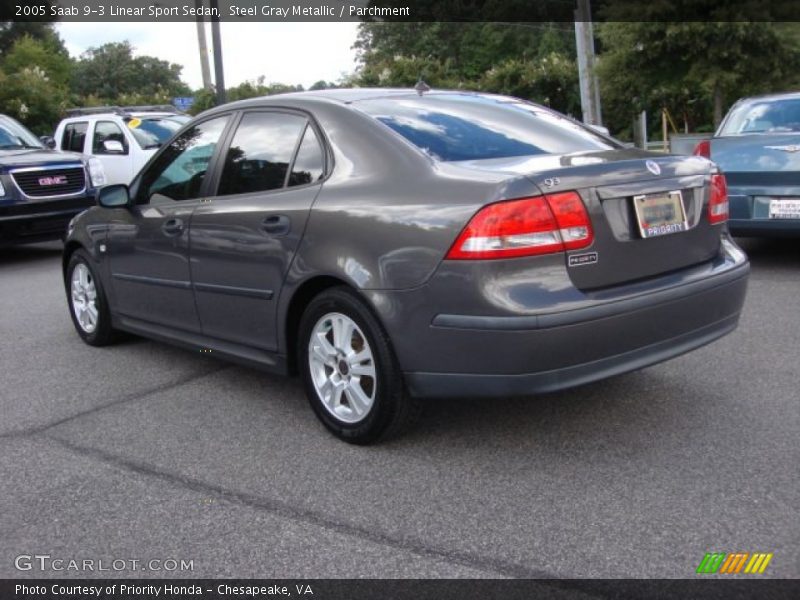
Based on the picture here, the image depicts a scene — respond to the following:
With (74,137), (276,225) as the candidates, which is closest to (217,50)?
(74,137)

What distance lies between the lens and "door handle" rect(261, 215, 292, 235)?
13.3 feet

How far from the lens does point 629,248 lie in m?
3.54

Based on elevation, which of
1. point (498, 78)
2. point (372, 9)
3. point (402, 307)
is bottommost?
point (402, 307)

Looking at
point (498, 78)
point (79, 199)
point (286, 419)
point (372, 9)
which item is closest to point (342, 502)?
point (286, 419)

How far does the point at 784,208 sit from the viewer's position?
708 cm

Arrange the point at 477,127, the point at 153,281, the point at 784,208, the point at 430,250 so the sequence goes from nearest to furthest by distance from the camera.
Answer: the point at 430,250
the point at 477,127
the point at 153,281
the point at 784,208

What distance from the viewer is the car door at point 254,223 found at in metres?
4.11

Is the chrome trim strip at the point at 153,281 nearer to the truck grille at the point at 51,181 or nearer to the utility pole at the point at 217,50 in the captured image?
the truck grille at the point at 51,181

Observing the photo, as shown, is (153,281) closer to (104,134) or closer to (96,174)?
(96,174)

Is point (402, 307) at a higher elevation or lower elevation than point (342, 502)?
higher

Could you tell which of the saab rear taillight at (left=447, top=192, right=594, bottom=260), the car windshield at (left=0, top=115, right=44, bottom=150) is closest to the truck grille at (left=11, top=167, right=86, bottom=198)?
the car windshield at (left=0, top=115, right=44, bottom=150)

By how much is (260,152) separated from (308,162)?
0.41 m

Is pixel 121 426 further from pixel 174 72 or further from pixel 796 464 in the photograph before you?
pixel 174 72
